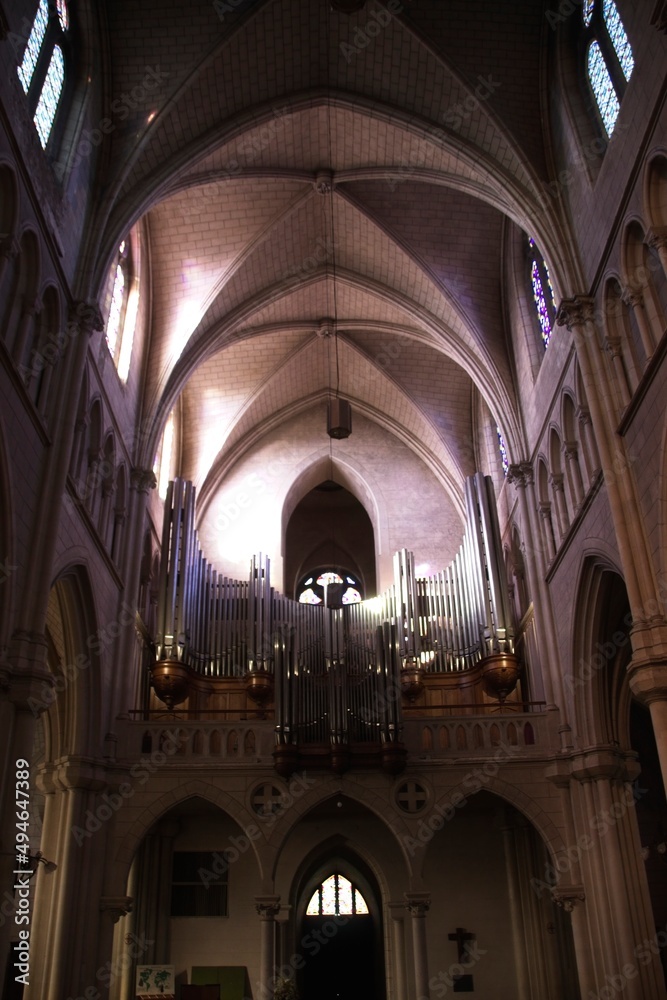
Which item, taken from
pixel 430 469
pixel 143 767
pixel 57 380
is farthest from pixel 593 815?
pixel 430 469

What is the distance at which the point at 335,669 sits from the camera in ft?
56.4

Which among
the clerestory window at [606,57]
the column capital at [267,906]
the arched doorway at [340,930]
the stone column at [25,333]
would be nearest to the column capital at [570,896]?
the column capital at [267,906]

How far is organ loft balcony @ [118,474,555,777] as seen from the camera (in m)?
16.5

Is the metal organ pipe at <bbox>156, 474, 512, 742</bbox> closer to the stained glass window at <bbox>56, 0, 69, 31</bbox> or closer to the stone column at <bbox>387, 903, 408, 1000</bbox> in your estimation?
the stone column at <bbox>387, 903, 408, 1000</bbox>

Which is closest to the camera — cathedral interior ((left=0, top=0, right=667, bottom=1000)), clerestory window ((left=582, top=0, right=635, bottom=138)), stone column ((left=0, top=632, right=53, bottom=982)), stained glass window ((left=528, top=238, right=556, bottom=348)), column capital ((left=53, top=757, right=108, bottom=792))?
stone column ((left=0, top=632, right=53, bottom=982))

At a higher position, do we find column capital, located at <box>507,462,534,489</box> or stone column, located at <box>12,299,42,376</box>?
column capital, located at <box>507,462,534,489</box>

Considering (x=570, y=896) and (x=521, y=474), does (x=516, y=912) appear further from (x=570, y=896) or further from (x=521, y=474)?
(x=521, y=474)

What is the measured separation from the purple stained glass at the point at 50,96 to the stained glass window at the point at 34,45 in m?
0.40

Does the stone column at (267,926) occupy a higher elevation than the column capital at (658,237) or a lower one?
lower

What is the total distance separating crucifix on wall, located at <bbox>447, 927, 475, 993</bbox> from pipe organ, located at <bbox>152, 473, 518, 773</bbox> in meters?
5.21

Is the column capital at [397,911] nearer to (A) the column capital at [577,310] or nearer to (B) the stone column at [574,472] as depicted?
(B) the stone column at [574,472]

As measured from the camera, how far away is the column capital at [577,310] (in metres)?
14.2

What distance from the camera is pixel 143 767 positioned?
16.4 m

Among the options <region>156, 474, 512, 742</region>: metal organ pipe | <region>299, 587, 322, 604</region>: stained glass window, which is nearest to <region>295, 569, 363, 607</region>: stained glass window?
<region>299, 587, 322, 604</region>: stained glass window
